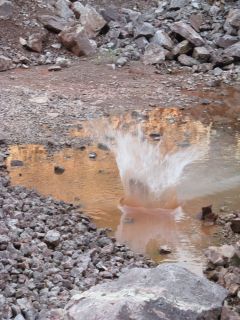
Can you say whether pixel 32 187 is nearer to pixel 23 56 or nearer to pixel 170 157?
pixel 170 157

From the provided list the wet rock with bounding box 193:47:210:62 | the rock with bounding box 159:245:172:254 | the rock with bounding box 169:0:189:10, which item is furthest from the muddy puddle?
the rock with bounding box 169:0:189:10

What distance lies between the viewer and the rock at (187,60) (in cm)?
1378

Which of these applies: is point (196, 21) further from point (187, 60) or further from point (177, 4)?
point (187, 60)

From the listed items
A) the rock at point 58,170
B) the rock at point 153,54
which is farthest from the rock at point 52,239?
the rock at point 153,54

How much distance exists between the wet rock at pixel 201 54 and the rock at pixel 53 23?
123 inches

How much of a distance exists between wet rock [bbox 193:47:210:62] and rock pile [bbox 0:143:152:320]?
7.52m

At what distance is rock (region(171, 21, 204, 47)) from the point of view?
46.0 feet

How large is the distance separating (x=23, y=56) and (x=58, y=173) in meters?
6.00

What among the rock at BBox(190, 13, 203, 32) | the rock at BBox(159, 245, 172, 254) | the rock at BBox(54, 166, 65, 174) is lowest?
the rock at BBox(54, 166, 65, 174)

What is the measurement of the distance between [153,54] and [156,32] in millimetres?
746

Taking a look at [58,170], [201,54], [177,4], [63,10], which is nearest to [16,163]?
[58,170]

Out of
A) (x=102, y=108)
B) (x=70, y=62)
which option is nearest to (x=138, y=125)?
(x=102, y=108)

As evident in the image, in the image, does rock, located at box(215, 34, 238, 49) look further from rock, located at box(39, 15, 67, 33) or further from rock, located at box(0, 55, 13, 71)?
rock, located at box(0, 55, 13, 71)

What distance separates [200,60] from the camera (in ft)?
45.5
